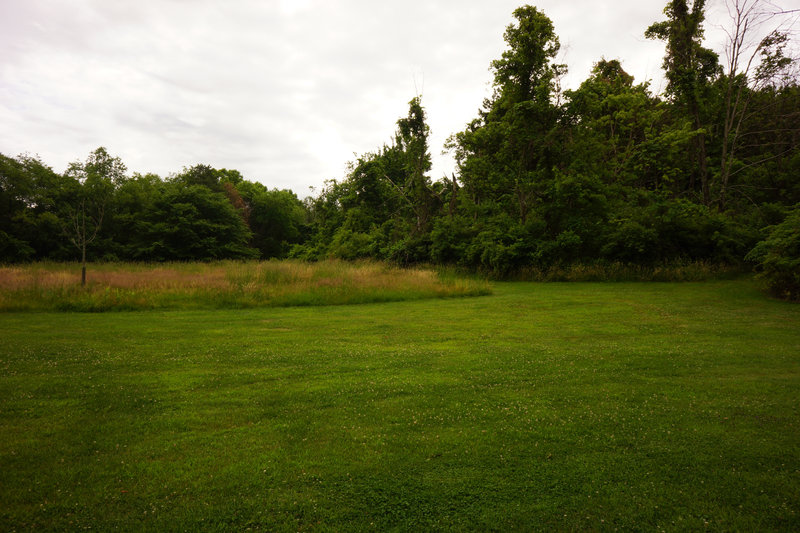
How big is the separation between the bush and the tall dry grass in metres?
11.1

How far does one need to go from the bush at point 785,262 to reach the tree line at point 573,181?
5.61 feet

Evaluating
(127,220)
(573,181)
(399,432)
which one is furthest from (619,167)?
(127,220)

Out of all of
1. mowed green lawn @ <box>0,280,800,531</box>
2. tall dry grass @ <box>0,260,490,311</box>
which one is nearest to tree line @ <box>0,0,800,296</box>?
tall dry grass @ <box>0,260,490,311</box>

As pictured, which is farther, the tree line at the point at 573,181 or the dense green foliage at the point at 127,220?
the dense green foliage at the point at 127,220

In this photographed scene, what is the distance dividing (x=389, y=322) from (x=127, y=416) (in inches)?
303

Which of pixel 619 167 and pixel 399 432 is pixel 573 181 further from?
pixel 399 432

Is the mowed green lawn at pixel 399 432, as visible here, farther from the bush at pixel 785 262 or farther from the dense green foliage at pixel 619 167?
the dense green foliage at pixel 619 167

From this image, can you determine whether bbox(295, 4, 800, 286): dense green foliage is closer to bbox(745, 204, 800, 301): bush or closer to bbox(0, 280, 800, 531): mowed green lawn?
bbox(745, 204, 800, 301): bush

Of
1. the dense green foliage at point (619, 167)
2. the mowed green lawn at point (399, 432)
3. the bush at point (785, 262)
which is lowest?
the mowed green lawn at point (399, 432)

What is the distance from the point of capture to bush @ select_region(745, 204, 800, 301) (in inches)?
554

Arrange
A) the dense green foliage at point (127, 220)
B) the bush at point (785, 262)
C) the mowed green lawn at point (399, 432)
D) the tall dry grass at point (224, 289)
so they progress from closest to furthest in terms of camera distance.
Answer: the mowed green lawn at point (399, 432) → the tall dry grass at point (224, 289) → the bush at point (785, 262) → the dense green foliage at point (127, 220)

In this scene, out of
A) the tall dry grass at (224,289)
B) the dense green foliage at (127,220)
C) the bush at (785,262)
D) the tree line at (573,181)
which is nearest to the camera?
the tall dry grass at (224,289)

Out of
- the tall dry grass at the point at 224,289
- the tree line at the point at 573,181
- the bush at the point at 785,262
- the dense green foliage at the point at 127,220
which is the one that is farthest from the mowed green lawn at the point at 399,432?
the dense green foliage at the point at 127,220

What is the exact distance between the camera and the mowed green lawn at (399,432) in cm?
327
